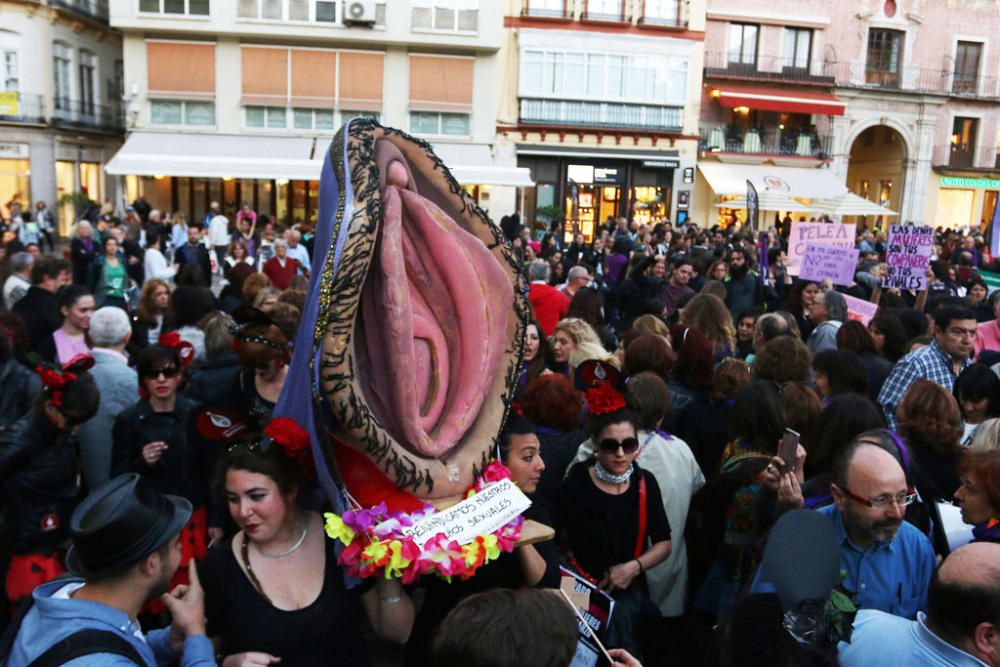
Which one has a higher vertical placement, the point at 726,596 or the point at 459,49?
the point at 459,49

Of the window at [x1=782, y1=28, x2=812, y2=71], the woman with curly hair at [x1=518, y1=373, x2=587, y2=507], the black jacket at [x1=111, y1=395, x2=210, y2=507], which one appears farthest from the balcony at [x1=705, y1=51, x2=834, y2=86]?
the black jacket at [x1=111, y1=395, x2=210, y2=507]

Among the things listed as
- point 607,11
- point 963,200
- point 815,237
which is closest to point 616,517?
point 815,237

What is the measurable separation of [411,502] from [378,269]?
0.63m

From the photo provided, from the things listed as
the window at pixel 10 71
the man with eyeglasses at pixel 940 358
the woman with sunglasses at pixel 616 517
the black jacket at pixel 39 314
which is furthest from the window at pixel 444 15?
the woman with sunglasses at pixel 616 517

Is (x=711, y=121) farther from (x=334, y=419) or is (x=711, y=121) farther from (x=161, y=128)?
(x=334, y=419)

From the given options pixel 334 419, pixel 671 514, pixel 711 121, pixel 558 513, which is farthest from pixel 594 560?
pixel 711 121

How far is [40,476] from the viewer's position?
344 centimetres

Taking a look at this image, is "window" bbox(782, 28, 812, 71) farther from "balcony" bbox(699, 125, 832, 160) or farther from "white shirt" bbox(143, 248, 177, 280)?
"white shirt" bbox(143, 248, 177, 280)

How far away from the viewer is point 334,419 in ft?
7.07

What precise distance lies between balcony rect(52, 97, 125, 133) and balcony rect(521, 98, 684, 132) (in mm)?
13860

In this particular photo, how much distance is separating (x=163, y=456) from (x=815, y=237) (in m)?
7.31

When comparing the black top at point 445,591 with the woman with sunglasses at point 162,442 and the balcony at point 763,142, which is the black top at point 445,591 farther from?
the balcony at point 763,142

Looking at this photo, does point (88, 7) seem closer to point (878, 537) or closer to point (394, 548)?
point (394, 548)

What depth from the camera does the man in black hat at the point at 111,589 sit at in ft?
6.24
